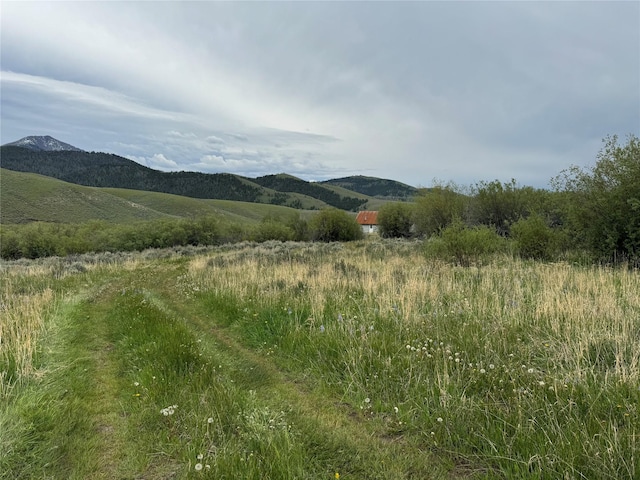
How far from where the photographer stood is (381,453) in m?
3.21

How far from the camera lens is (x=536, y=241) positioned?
16.5m

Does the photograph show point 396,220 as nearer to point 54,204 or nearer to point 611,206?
point 611,206

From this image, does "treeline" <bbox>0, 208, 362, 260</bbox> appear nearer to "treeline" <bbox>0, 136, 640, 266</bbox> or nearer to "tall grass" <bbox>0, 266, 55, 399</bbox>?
"treeline" <bbox>0, 136, 640, 266</bbox>

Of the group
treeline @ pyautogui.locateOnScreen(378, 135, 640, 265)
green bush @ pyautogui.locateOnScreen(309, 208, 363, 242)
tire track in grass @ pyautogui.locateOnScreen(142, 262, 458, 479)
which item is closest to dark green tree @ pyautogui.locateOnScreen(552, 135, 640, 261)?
treeline @ pyautogui.locateOnScreen(378, 135, 640, 265)

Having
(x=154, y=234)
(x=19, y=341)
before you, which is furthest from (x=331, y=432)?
(x=154, y=234)

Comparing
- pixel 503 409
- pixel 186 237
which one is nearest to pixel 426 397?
pixel 503 409

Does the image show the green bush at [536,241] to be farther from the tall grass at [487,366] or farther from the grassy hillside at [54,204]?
the grassy hillside at [54,204]

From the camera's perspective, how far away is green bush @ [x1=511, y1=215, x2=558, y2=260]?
16.2m

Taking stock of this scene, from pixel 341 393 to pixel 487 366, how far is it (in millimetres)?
1867

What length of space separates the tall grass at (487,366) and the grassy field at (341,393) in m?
0.02

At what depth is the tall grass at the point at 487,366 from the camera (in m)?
3.01

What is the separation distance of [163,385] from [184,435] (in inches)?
44.6

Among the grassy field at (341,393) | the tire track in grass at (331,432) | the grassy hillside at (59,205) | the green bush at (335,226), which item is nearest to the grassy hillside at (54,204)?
the grassy hillside at (59,205)

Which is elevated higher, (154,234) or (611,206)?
(611,206)
